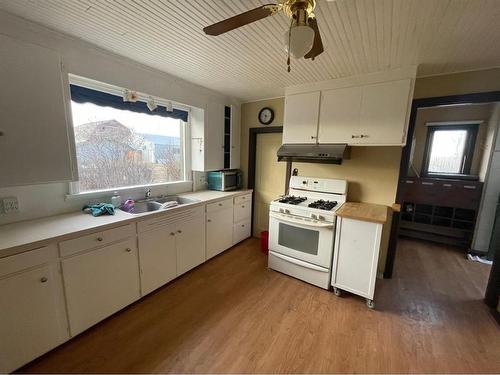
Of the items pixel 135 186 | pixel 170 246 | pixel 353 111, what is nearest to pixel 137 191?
pixel 135 186

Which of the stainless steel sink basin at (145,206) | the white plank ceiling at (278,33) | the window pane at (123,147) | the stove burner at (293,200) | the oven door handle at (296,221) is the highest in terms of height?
the white plank ceiling at (278,33)

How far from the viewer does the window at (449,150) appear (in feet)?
11.9

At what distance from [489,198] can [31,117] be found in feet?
17.1

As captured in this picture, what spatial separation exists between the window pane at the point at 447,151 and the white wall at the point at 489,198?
581mm

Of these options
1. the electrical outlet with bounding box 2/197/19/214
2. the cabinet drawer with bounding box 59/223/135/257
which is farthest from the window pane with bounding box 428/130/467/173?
the electrical outlet with bounding box 2/197/19/214

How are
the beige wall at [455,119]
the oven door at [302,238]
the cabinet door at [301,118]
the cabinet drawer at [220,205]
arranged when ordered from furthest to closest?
the beige wall at [455,119]
the cabinet drawer at [220,205]
the cabinet door at [301,118]
the oven door at [302,238]

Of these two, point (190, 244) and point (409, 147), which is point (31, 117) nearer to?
point (190, 244)

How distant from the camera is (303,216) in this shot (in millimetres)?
2314

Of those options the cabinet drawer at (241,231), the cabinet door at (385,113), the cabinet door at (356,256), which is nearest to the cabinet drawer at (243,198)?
the cabinet drawer at (241,231)

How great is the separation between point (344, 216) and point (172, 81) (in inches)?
95.8

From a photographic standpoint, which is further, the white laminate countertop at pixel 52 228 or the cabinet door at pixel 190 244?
the cabinet door at pixel 190 244

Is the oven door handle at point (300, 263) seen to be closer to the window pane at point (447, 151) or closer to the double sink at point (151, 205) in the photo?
the double sink at point (151, 205)

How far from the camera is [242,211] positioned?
132 inches

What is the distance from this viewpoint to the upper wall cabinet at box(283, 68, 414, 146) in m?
2.09
